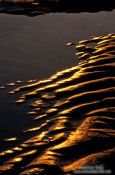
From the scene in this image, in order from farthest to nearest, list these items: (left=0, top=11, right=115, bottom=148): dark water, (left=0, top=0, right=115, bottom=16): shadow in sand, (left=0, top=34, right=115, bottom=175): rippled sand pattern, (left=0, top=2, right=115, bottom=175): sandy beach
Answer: (left=0, top=0, right=115, bottom=16): shadow in sand < (left=0, top=11, right=115, bottom=148): dark water < (left=0, top=2, right=115, bottom=175): sandy beach < (left=0, top=34, right=115, bottom=175): rippled sand pattern

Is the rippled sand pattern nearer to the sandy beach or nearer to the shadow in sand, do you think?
the sandy beach

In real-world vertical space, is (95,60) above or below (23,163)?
above

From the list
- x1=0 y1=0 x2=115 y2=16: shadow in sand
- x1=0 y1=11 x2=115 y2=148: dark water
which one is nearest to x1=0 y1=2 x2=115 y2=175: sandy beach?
x1=0 y1=11 x2=115 y2=148: dark water

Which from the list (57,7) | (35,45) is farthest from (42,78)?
(57,7)

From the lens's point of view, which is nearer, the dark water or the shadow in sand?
the dark water

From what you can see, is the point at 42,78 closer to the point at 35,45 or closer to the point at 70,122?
the point at 70,122

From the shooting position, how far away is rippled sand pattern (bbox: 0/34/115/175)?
16.5ft

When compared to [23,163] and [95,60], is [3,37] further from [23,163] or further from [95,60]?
[23,163]

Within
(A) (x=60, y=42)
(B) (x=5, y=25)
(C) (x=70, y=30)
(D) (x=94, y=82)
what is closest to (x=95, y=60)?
(D) (x=94, y=82)

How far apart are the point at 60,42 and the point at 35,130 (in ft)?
15.2

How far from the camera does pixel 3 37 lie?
10961mm

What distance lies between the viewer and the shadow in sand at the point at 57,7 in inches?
534

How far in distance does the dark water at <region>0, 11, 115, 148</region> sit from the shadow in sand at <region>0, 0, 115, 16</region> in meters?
0.54

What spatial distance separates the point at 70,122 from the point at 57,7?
860 cm
